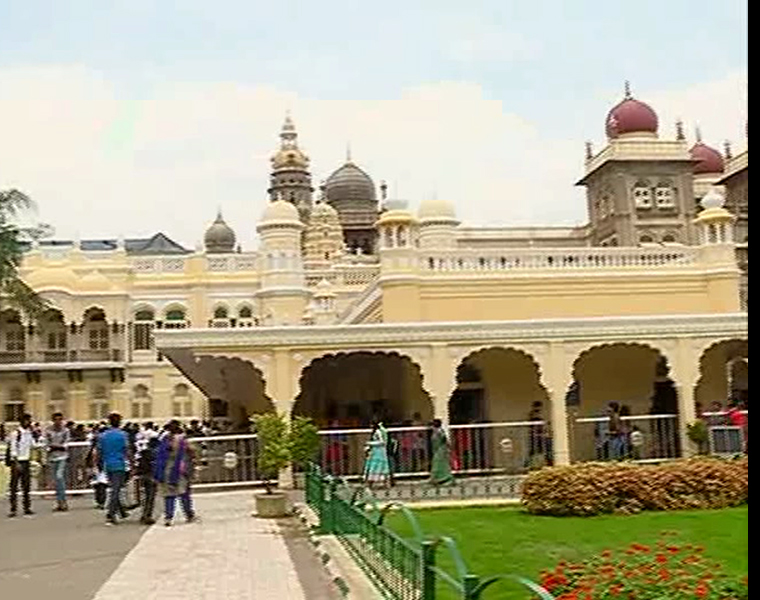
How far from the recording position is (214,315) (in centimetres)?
4738

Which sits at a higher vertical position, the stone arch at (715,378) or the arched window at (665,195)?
the arched window at (665,195)

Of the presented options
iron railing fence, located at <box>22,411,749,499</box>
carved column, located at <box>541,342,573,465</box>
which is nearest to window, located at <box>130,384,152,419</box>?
iron railing fence, located at <box>22,411,749,499</box>

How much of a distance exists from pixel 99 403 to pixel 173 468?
34229mm

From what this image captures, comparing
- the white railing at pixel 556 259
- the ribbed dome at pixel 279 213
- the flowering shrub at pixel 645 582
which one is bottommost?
the flowering shrub at pixel 645 582

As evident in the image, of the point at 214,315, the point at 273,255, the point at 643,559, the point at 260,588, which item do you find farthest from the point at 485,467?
the point at 214,315

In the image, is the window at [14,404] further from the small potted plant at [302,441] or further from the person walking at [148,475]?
the person walking at [148,475]

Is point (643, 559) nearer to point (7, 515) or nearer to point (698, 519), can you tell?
point (698, 519)

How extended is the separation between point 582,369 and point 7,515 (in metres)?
12.0

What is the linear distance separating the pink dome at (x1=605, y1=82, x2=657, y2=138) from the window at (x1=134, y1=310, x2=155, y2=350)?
74.5ft

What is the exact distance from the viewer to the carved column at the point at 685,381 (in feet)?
64.7

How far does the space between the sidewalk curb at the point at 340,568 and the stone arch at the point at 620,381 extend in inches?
428

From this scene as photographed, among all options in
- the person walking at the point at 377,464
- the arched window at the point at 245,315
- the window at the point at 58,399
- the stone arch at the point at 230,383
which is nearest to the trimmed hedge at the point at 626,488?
the person walking at the point at 377,464

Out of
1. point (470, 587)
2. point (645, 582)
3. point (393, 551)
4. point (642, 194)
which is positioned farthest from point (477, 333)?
point (642, 194)

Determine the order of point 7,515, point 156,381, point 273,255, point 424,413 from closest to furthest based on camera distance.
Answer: point 7,515 < point 424,413 < point 273,255 < point 156,381
